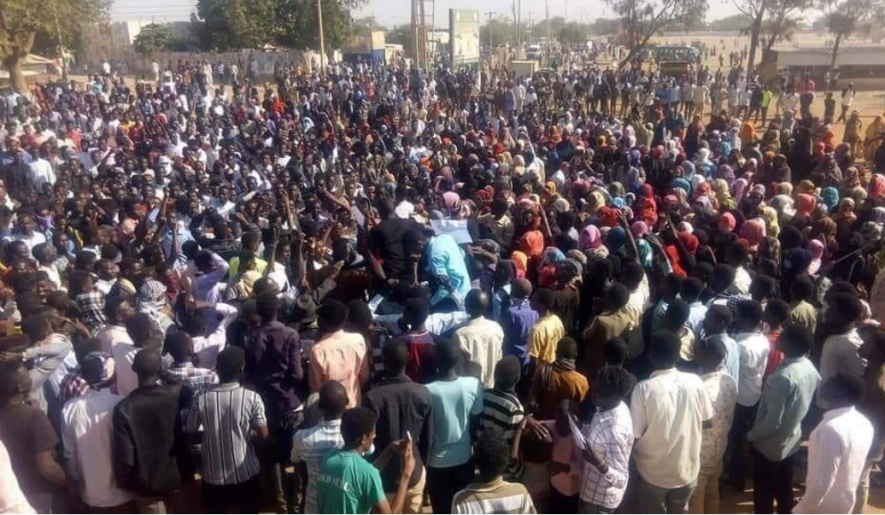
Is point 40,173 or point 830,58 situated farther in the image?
point 830,58

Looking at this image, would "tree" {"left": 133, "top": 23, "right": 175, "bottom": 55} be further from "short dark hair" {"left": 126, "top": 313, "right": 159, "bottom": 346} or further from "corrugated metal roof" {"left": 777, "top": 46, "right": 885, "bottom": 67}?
"short dark hair" {"left": 126, "top": 313, "right": 159, "bottom": 346}

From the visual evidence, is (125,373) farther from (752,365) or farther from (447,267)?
(752,365)

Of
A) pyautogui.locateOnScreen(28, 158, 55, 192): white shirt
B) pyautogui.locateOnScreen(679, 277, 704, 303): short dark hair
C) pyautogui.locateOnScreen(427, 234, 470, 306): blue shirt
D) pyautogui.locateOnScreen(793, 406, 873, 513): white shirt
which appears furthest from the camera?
pyautogui.locateOnScreen(28, 158, 55, 192): white shirt

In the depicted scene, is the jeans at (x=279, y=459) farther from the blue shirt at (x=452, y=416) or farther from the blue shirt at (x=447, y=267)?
the blue shirt at (x=447, y=267)

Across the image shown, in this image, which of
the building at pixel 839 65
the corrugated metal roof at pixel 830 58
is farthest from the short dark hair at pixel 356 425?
the corrugated metal roof at pixel 830 58

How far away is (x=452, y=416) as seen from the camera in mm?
3656

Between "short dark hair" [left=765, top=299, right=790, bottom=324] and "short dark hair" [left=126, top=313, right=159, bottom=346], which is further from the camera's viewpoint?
"short dark hair" [left=765, top=299, right=790, bottom=324]

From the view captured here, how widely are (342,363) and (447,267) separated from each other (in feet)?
5.02

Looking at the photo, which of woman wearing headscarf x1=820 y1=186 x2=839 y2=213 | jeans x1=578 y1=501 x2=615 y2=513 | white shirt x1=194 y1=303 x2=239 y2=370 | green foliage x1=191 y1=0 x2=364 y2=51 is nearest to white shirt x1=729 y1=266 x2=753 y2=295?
jeans x1=578 y1=501 x2=615 y2=513

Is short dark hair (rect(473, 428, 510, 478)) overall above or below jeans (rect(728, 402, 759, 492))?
above

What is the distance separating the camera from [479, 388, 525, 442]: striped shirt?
353cm

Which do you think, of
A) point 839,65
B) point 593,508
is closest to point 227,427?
point 593,508

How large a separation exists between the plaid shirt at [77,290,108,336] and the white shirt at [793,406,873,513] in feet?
14.9

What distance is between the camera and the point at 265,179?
10367mm
